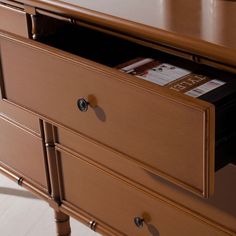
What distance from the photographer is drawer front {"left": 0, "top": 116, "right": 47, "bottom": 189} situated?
1.22 m

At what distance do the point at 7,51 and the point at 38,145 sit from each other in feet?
0.78

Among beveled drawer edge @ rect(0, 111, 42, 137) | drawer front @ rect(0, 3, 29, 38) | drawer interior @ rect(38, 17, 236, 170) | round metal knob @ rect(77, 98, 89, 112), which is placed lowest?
beveled drawer edge @ rect(0, 111, 42, 137)

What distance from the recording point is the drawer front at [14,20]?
108 centimetres

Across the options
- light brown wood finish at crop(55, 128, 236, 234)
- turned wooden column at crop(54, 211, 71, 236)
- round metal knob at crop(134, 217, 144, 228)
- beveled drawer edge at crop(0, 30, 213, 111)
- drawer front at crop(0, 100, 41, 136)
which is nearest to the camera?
beveled drawer edge at crop(0, 30, 213, 111)

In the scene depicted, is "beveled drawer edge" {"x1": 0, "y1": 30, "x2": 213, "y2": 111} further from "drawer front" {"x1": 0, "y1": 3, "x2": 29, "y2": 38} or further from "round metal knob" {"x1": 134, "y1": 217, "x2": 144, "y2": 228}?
"round metal knob" {"x1": 134, "y1": 217, "x2": 144, "y2": 228}

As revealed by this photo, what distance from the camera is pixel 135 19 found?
868 mm

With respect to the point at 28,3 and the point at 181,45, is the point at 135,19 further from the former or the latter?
the point at 28,3

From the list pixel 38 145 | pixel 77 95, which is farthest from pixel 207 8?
pixel 38 145

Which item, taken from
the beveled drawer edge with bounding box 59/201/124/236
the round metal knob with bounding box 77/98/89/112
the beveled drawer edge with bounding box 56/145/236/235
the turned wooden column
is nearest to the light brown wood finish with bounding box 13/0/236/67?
the round metal knob with bounding box 77/98/89/112

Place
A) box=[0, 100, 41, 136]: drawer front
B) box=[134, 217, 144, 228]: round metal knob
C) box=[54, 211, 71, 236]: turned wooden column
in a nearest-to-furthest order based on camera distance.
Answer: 1. box=[134, 217, 144, 228]: round metal knob
2. box=[0, 100, 41, 136]: drawer front
3. box=[54, 211, 71, 236]: turned wooden column

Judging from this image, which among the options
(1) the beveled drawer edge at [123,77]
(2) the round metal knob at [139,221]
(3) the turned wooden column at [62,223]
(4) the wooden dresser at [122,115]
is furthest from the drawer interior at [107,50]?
(3) the turned wooden column at [62,223]

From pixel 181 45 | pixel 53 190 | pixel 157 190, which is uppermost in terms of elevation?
pixel 181 45

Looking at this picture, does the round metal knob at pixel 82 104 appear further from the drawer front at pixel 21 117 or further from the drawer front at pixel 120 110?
the drawer front at pixel 21 117

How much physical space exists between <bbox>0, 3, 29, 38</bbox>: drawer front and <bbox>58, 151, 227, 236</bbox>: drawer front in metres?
0.25
